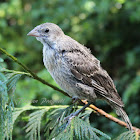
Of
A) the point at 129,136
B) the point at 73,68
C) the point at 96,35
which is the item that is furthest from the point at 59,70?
the point at 96,35

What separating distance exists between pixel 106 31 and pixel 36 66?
1.49 meters

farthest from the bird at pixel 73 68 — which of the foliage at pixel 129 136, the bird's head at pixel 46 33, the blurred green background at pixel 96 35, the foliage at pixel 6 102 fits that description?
the blurred green background at pixel 96 35

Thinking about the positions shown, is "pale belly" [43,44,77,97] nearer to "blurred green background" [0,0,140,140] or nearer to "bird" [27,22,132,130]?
"bird" [27,22,132,130]

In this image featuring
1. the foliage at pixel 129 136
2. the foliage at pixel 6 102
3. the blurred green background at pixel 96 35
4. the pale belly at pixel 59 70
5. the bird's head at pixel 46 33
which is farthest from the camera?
the blurred green background at pixel 96 35

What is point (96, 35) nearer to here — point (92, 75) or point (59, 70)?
point (92, 75)

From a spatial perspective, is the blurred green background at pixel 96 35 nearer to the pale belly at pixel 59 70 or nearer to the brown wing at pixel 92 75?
the brown wing at pixel 92 75

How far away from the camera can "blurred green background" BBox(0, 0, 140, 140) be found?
4.16 metres

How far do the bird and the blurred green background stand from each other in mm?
1592

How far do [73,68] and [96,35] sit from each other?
246cm

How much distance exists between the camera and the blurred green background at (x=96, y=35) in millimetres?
4156

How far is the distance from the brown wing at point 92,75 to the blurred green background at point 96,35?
1563mm

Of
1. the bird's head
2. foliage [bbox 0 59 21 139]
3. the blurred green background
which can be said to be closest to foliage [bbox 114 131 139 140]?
foliage [bbox 0 59 21 139]

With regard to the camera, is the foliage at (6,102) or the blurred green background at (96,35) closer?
the foliage at (6,102)

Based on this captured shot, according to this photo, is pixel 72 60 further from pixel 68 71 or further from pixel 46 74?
pixel 46 74
